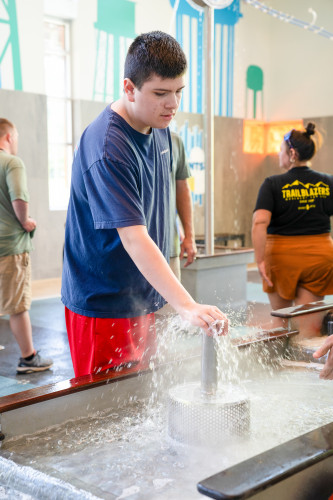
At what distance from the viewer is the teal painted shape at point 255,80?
10.9 m

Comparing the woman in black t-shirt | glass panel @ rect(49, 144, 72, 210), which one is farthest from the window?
the woman in black t-shirt

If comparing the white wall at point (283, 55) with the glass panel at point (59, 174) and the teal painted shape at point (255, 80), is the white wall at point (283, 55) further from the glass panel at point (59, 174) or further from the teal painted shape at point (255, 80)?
the glass panel at point (59, 174)


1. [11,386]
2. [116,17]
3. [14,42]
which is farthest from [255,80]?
[11,386]

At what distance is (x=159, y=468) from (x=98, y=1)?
7.98 m

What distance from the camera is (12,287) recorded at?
3.78 metres

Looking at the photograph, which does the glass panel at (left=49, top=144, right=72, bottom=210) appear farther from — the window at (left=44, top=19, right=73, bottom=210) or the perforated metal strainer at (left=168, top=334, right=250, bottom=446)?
the perforated metal strainer at (left=168, top=334, right=250, bottom=446)

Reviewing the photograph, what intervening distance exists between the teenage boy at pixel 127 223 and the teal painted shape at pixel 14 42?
6.03 metres

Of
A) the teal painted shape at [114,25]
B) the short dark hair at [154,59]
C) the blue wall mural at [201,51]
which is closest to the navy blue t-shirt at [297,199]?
the short dark hair at [154,59]

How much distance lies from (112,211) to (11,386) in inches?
91.5

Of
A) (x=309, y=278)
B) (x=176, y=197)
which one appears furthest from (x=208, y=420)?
(x=309, y=278)

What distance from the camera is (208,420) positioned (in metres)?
1.42

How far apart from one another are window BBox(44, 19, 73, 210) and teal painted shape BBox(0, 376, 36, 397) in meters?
4.80

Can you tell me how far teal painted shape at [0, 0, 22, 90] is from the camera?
7250mm

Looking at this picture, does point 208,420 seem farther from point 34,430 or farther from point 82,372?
point 82,372
